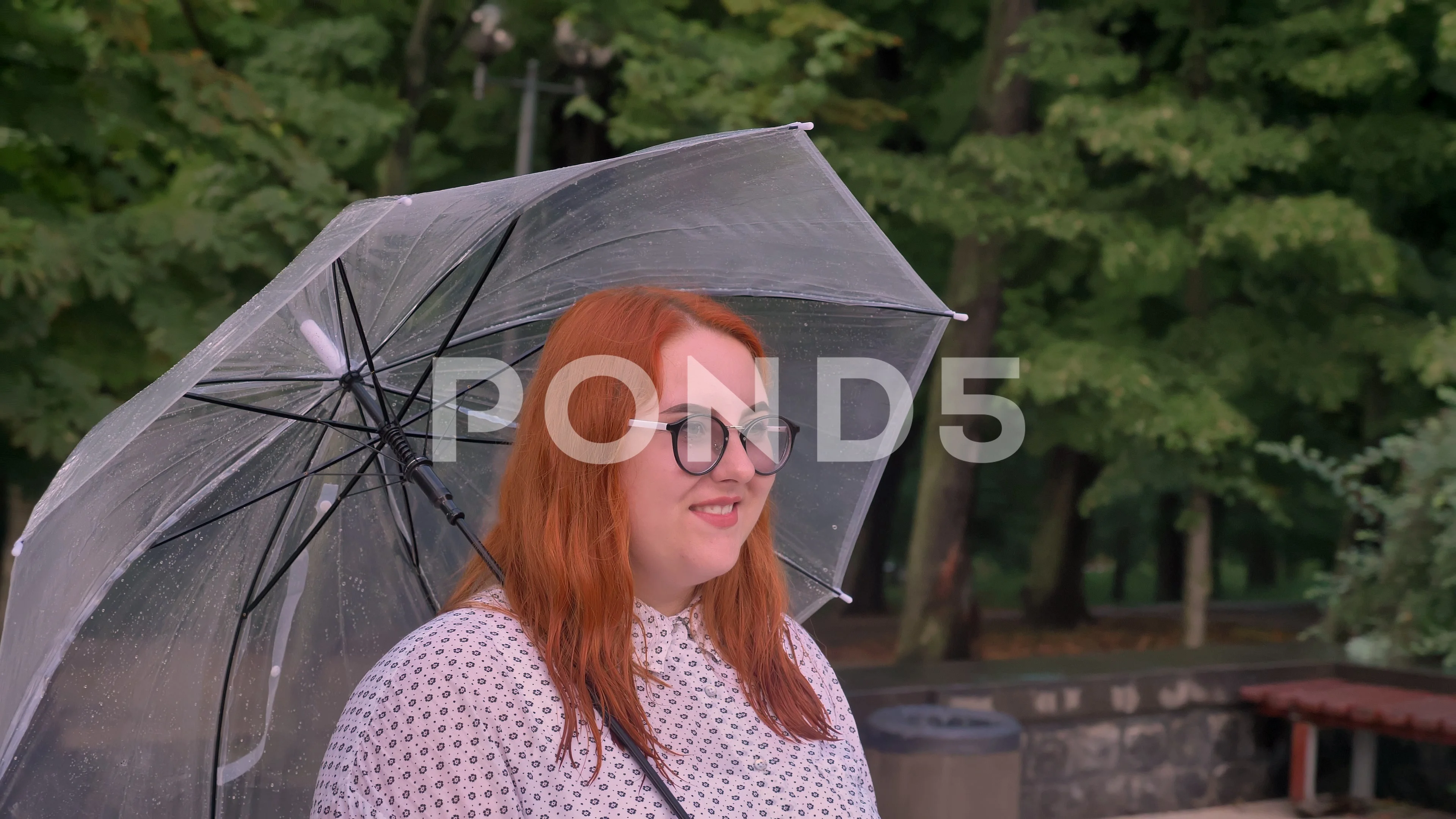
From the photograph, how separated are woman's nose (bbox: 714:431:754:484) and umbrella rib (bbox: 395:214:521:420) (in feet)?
2.22

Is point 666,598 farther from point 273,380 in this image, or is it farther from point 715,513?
point 273,380

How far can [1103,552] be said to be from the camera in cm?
3278

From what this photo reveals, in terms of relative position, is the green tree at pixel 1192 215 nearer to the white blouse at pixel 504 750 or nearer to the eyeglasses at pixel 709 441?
the eyeglasses at pixel 709 441

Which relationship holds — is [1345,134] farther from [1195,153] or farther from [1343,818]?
[1343,818]

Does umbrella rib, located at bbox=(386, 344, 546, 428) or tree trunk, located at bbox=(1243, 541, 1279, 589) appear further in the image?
tree trunk, located at bbox=(1243, 541, 1279, 589)

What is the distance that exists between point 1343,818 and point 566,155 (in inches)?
332

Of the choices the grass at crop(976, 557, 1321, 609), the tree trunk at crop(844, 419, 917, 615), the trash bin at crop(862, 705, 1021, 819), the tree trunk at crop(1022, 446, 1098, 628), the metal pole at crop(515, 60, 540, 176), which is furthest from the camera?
the grass at crop(976, 557, 1321, 609)

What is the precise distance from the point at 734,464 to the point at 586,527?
225 millimetres

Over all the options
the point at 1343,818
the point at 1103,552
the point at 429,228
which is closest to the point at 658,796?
the point at 429,228

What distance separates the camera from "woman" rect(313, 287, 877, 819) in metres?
1.85

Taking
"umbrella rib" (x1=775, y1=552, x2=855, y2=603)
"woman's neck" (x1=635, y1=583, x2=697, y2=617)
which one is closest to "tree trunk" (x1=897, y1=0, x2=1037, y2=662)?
"umbrella rib" (x1=775, y1=552, x2=855, y2=603)

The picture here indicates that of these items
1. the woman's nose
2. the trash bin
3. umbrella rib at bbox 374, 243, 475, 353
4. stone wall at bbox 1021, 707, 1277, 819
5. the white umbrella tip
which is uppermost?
umbrella rib at bbox 374, 243, 475, 353

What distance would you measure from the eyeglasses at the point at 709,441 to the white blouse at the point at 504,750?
279mm

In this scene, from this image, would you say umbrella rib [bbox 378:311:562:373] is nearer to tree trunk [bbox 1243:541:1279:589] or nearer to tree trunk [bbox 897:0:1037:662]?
tree trunk [bbox 897:0:1037:662]
